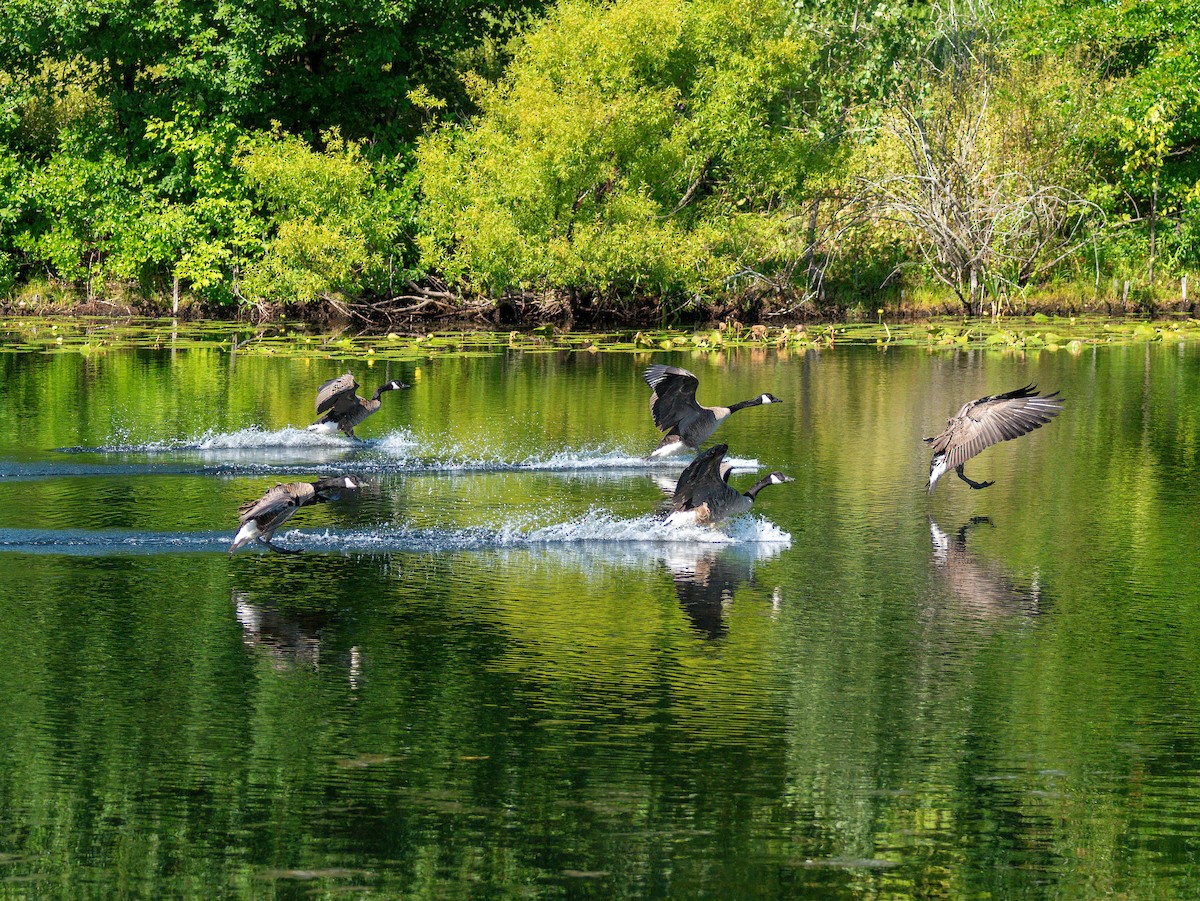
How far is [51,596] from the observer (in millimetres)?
11359

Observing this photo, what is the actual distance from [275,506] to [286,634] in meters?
2.11

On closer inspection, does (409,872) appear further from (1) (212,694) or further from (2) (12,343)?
(2) (12,343)

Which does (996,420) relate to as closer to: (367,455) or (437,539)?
(437,539)

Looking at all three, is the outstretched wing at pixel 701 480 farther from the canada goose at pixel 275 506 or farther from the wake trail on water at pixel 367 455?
the wake trail on water at pixel 367 455

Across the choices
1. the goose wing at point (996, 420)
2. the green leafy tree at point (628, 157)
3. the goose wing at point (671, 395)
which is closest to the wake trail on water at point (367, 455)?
the goose wing at point (671, 395)

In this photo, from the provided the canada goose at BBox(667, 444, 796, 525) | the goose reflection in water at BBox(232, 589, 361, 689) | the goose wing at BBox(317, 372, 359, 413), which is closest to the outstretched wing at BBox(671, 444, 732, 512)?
the canada goose at BBox(667, 444, 796, 525)

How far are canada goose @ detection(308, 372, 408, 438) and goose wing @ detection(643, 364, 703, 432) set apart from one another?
4.23 m

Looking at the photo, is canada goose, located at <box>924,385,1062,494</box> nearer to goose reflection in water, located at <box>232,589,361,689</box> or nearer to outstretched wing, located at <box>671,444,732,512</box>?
outstretched wing, located at <box>671,444,732,512</box>

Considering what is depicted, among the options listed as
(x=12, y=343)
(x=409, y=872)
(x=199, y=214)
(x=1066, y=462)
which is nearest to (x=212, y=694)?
(x=409, y=872)

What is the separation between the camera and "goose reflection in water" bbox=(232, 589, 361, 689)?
379 inches

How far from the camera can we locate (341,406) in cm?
1928

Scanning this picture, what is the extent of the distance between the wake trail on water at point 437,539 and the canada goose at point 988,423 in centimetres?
204

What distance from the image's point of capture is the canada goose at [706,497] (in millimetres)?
12938

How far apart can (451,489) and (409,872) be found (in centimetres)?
981
